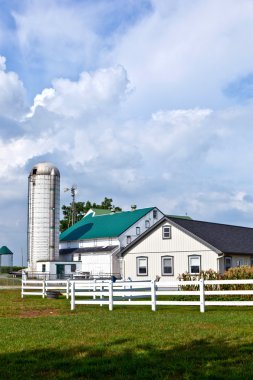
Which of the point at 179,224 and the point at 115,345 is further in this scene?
the point at 179,224

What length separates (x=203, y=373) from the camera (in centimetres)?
899

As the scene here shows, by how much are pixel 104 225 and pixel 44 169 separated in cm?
1029

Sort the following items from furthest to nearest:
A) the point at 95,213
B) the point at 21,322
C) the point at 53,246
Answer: the point at 95,213, the point at 53,246, the point at 21,322

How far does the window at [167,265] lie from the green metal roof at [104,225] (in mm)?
20508

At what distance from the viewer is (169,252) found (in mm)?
44938

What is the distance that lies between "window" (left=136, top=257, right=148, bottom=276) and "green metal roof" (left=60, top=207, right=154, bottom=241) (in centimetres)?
1871

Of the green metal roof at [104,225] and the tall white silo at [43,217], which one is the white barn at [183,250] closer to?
the green metal roof at [104,225]

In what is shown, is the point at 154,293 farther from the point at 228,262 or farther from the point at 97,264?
the point at 97,264

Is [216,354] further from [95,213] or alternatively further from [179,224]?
[95,213]

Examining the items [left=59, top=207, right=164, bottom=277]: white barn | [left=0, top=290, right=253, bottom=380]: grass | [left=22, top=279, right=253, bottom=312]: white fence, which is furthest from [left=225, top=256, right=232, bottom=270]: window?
[left=0, top=290, right=253, bottom=380]: grass

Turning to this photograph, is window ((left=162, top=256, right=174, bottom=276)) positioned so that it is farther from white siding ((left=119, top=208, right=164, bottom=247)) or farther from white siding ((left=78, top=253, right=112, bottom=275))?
white siding ((left=119, top=208, right=164, bottom=247))

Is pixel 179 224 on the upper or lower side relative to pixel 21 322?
upper

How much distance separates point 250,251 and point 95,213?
1438 inches

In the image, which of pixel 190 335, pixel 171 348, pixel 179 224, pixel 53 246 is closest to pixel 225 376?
pixel 171 348
